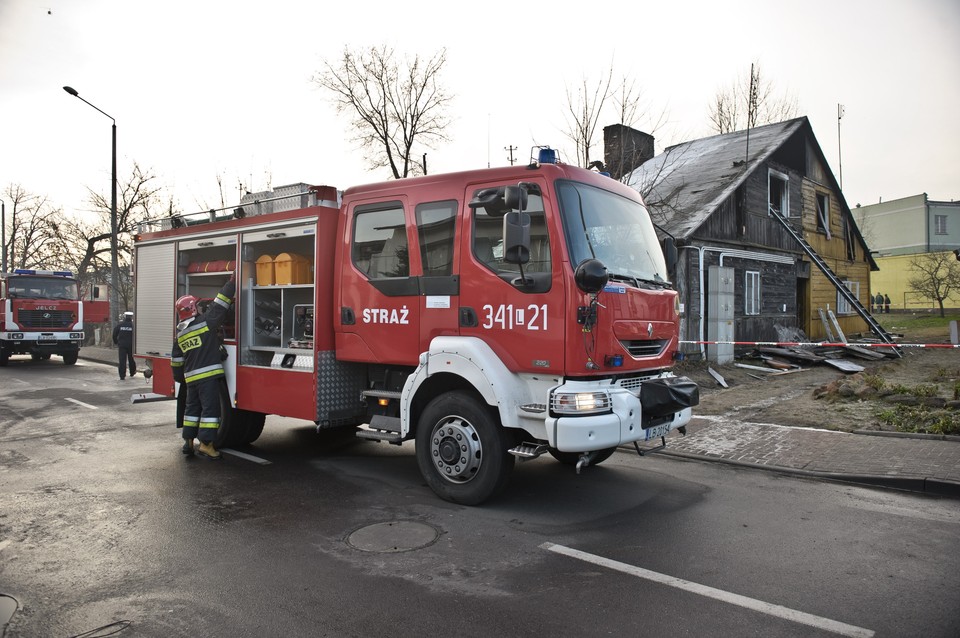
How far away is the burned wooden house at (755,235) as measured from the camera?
52.2ft

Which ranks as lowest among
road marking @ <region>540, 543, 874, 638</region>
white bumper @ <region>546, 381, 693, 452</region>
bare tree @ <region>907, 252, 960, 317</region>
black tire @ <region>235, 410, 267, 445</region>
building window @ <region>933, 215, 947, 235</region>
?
road marking @ <region>540, 543, 874, 638</region>

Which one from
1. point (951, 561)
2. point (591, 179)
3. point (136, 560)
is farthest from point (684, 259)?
point (136, 560)

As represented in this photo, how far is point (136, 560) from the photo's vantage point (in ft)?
13.9

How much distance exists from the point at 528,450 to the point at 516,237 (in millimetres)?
1660

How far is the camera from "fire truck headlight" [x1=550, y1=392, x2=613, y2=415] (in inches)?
187

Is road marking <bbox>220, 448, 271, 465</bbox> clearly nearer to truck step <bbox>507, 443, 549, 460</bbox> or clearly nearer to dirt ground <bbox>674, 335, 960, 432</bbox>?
truck step <bbox>507, 443, 549, 460</bbox>

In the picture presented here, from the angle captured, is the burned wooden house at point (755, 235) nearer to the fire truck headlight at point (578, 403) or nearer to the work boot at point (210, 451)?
the fire truck headlight at point (578, 403)

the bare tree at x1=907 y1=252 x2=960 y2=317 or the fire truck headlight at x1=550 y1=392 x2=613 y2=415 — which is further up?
the bare tree at x1=907 y1=252 x2=960 y2=317

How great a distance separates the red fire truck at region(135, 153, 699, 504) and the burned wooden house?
9.91 metres

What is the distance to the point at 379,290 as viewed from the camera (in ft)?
19.4

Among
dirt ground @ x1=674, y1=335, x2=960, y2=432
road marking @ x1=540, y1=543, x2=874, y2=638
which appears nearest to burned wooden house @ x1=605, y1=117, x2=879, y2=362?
dirt ground @ x1=674, y1=335, x2=960, y2=432

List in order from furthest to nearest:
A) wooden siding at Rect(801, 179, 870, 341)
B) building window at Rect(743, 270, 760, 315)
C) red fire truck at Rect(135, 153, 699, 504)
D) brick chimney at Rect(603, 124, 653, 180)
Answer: wooden siding at Rect(801, 179, 870, 341) < brick chimney at Rect(603, 124, 653, 180) < building window at Rect(743, 270, 760, 315) < red fire truck at Rect(135, 153, 699, 504)

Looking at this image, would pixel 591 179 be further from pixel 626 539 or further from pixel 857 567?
pixel 857 567

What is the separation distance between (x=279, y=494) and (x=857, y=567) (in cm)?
464
